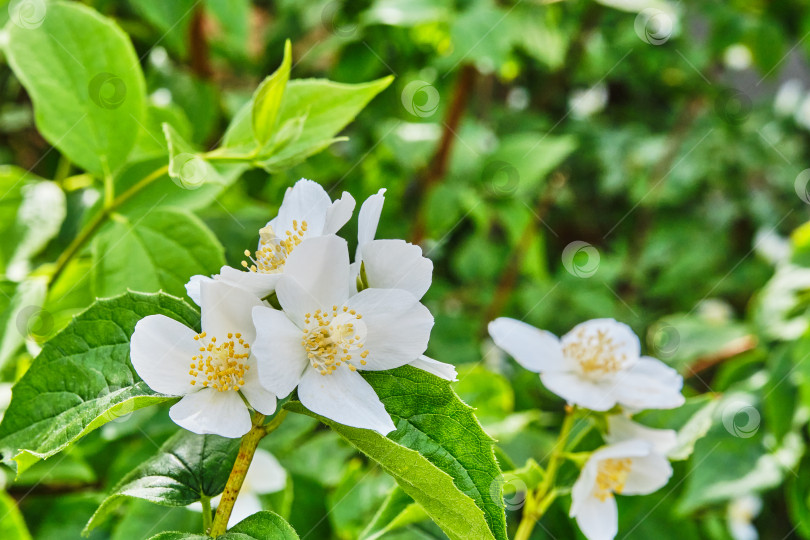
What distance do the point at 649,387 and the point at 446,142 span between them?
787 millimetres

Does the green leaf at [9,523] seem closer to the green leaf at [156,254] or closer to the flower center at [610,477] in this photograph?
the green leaf at [156,254]

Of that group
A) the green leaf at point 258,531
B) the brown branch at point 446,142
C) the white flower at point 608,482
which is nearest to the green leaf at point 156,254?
the green leaf at point 258,531

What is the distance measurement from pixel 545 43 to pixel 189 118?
0.62 meters

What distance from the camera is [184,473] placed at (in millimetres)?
491

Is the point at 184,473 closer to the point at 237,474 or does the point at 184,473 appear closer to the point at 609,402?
the point at 237,474

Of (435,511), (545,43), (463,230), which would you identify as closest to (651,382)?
(435,511)

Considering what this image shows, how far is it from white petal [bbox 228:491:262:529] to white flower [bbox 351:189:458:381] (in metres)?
0.29

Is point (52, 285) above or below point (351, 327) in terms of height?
below

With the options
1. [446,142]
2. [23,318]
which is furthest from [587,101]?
[23,318]

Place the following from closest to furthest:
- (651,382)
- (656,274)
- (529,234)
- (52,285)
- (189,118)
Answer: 1. (651,382)
2. (52,285)
3. (189,118)
4. (529,234)
5. (656,274)

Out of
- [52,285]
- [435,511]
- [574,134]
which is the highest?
[574,134]

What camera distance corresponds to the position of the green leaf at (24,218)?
32.4 inches

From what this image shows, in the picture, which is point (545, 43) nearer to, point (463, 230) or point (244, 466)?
point (463, 230)

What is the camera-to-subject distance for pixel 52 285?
0.74 meters
